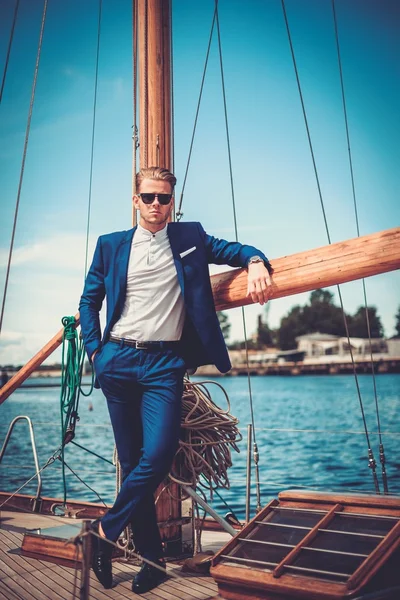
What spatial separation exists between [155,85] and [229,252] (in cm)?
130

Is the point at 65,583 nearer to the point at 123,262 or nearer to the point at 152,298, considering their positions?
the point at 152,298

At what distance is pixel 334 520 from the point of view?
2.43 meters

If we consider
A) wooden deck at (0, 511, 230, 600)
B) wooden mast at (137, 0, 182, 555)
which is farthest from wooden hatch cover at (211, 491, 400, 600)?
wooden mast at (137, 0, 182, 555)

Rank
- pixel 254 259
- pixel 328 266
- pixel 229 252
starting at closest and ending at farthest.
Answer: pixel 328 266
pixel 254 259
pixel 229 252

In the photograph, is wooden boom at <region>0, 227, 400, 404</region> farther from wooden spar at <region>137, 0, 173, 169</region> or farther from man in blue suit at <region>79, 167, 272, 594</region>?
wooden spar at <region>137, 0, 173, 169</region>

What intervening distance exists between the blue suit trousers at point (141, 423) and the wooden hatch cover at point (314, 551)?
1.55 ft

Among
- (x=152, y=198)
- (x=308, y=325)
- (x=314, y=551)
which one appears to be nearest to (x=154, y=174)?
(x=152, y=198)

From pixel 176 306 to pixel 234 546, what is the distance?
42.1 inches

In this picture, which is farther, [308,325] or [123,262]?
[308,325]

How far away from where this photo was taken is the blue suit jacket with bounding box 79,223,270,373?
2758 millimetres

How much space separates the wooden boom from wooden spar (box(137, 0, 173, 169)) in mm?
924

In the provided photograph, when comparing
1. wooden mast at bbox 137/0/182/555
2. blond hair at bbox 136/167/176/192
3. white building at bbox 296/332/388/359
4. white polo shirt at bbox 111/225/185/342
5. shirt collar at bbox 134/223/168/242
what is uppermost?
white building at bbox 296/332/388/359

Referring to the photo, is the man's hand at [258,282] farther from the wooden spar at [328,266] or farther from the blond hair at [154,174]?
the blond hair at [154,174]

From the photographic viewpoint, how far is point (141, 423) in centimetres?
282
